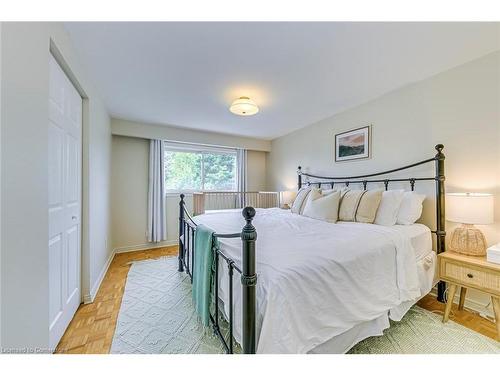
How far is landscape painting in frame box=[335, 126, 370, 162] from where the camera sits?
9.59 feet

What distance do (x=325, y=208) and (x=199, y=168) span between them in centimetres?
302

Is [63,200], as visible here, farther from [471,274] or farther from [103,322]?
[471,274]

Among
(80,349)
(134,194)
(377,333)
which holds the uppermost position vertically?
(134,194)

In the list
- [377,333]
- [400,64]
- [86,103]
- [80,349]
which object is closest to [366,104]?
[400,64]

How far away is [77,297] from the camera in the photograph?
1955 millimetres

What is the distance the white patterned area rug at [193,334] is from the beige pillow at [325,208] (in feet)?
3.54

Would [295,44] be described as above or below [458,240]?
above

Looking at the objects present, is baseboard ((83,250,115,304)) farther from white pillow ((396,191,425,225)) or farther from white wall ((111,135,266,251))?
white pillow ((396,191,425,225))

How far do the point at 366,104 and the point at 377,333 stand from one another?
2728mm

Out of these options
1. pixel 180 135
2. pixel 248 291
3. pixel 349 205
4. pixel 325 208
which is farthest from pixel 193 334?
pixel 180 135

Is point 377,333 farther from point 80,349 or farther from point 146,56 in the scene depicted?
point 146,56

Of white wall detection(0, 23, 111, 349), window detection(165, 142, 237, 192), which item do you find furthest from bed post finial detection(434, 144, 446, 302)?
window detection(165, 142, 237, 192)
